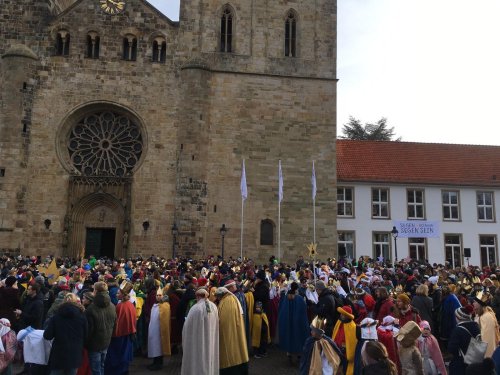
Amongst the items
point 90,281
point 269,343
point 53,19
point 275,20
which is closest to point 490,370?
point 269,343

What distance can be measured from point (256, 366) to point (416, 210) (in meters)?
21.0

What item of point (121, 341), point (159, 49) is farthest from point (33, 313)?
point (159, 49)

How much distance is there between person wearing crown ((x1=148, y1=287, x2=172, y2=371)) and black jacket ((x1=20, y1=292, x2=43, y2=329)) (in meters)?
2.33

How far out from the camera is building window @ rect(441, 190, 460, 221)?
28891 mm

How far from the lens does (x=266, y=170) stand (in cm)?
2422

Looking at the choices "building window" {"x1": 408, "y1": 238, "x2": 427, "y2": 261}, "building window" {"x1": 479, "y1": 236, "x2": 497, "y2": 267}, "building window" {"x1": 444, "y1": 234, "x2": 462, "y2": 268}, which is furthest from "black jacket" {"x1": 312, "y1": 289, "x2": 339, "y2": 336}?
"building window" {"x1": 479, "y1": 236, "x2": 497, "y2": 267}

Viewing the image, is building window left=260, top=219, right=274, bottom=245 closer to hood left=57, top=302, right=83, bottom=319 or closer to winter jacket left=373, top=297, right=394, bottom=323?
winter jacket left=373, top=297, right=394, bottom=323

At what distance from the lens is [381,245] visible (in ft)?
91.7

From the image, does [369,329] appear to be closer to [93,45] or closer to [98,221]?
[98,221]

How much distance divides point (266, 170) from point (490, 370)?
19.2 m

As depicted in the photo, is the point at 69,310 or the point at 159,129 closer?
the point at 69,310

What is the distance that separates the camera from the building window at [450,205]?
2889 centimetres

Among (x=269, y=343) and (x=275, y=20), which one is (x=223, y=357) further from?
(x=275, y=20)

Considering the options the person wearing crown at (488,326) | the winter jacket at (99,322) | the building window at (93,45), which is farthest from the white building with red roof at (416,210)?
the winter jacket at (99,322)
